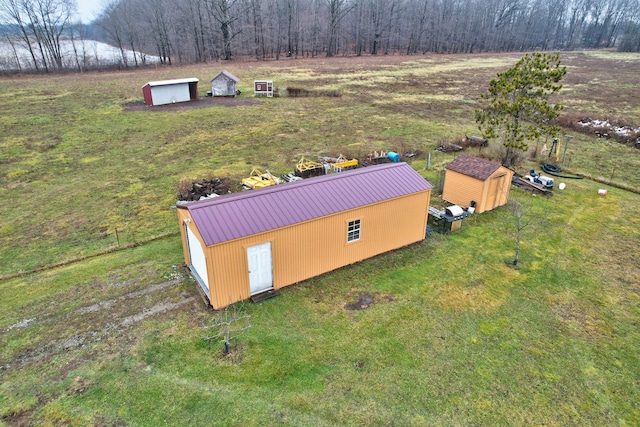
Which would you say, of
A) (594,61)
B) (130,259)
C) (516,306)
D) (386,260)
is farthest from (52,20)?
(594,61)

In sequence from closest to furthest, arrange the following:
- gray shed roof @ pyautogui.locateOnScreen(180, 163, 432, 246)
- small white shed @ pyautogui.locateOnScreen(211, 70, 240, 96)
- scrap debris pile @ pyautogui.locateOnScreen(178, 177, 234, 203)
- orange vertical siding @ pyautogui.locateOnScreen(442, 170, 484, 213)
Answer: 1. gray shed roof @ pyautogui.locateOnScreen(180, 163, 432, 246)
2. orange vertical siding @ pyautogui.locateOnScreen(442, 170, 484, 213)
3. scrap debris pile @ pyautogui.locateOnScreen(178, 177, 234, 203)
4. small white shed @ pyautogui.locateOnScreen(211, 70, 240, 96)

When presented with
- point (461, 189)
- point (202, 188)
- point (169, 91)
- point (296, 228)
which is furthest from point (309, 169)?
point (169, 91)

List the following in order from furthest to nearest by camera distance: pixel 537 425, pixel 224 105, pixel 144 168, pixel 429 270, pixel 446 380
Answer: pixel 224 105, pixel 144 168, pixel 429 270, pixel 446 380, pixel 537 425

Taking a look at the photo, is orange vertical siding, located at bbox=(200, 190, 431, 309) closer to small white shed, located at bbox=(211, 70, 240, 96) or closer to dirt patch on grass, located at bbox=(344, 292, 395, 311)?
dirt patch on grass, located at bbox=(344, 292, 395, 311)

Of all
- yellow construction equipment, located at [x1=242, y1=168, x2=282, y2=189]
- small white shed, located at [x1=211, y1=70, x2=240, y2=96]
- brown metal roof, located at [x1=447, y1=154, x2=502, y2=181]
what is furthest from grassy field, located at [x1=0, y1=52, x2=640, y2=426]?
small white shed, located at [x1=211, y1=70, x2=240, y2=96]

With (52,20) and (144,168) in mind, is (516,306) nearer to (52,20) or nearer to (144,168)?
(144,168)

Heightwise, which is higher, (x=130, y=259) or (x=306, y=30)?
(x=306, y=30)
